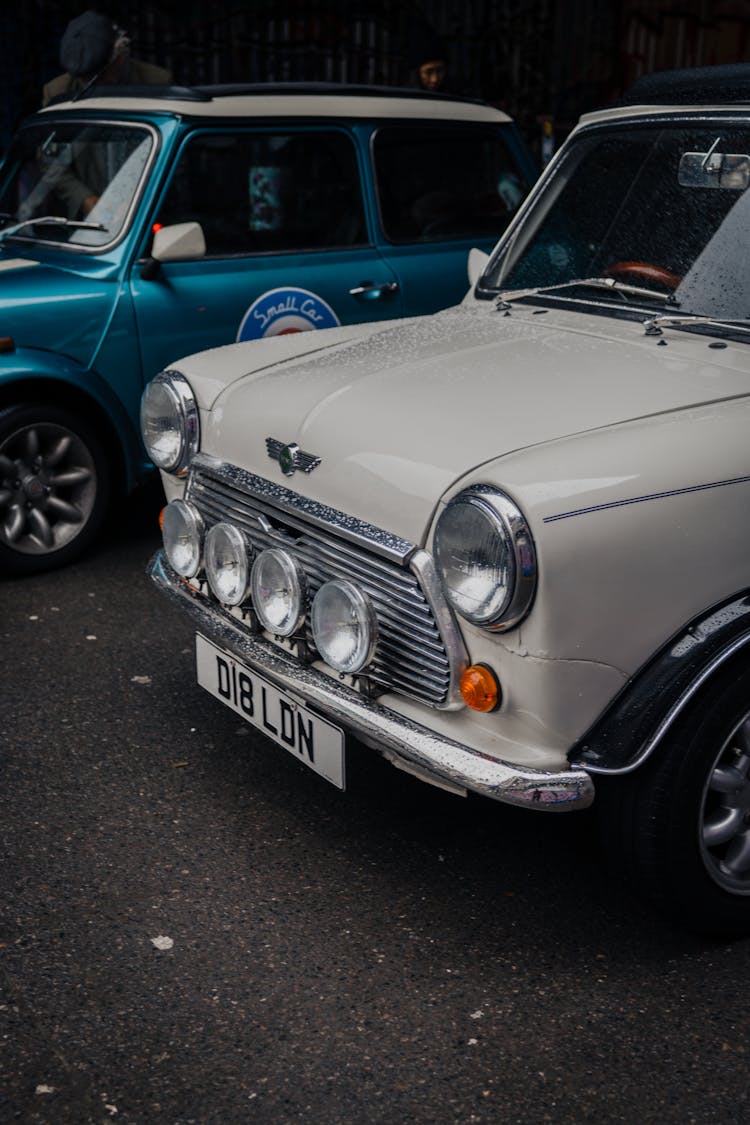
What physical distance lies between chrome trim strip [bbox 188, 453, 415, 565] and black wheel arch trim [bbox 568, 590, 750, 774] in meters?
0.53

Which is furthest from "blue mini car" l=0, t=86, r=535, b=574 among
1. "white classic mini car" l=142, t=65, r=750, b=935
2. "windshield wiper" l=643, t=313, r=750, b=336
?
"windshield wiper" l=643, t=313, r=750, b=336

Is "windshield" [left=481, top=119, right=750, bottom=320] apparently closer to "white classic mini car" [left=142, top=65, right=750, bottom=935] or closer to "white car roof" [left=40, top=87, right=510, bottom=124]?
"white classic mini car" [left=142, top=65, right=750, bottom=935]

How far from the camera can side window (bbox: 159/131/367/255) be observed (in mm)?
4836

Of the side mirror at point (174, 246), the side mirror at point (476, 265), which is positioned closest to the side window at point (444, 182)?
the side mirror at point (174, 246)

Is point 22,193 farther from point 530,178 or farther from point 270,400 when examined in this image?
point 270,400

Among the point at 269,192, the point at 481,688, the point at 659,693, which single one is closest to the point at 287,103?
the point at 269,192

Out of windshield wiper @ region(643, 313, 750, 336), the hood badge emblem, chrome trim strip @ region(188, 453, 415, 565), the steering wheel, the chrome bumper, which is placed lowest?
the chrome bumper

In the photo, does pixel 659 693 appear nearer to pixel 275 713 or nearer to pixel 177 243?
pixel 275 713

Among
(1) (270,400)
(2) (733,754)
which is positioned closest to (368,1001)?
(2) (733,754)

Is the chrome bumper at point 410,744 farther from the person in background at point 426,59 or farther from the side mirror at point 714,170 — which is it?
the person in background at point 426,59

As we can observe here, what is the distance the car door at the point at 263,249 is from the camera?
15.7ft

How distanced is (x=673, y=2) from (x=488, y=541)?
9.55 meters

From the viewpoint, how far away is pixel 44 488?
4.72 metres

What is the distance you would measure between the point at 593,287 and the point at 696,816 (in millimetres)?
1580
